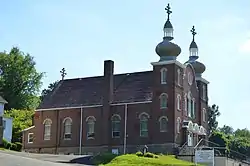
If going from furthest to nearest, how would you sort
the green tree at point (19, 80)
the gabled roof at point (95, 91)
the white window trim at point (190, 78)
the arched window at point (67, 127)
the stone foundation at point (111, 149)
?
the green tree at point (19, 80), the arched window at point (67, 127), the white window trim at point (190, 78), the gabled roof at point (95, 91), the stone foundation at point (111, 149)

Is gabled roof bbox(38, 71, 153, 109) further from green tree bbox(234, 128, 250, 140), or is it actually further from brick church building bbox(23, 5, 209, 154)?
green tree bbox(234, 128, 250, 140)

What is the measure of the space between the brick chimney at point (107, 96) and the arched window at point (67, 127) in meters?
→ 5.08

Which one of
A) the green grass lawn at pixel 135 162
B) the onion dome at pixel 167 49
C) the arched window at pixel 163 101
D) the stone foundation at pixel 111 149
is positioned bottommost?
the green grass lawn at pixel 135 162

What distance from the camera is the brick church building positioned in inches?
2483

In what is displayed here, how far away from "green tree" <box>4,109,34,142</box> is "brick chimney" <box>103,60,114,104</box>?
15766 mm

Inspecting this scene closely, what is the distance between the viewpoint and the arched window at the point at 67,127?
6900cm

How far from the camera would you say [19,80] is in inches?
3661

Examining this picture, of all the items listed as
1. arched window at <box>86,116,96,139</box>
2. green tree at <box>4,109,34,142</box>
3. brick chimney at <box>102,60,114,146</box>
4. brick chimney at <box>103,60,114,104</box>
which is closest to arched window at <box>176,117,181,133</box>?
brick chimney at <box>102,60,114,146</box>

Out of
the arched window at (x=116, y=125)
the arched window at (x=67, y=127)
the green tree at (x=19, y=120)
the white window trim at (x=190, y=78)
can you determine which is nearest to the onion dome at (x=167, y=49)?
the white window trim at (x=190, y=78)

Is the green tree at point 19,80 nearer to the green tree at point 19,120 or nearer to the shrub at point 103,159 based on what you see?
the green tree at point 19,120

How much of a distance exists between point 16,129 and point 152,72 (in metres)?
23.7

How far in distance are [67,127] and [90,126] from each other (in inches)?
136

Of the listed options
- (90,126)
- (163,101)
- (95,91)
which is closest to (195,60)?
(163,101)

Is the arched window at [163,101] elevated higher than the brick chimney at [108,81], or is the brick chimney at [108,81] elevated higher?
the brick chimney at [108,81]
